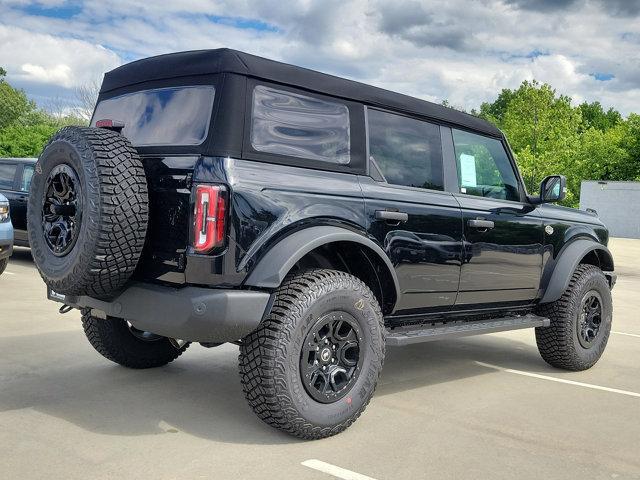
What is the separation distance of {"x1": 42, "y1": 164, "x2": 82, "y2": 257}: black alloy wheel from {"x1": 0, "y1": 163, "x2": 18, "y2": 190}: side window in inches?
326

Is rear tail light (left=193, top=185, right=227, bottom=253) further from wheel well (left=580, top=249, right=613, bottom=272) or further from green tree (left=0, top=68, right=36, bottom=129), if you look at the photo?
green tree (left=0, top=68, right=36, bottom=129)

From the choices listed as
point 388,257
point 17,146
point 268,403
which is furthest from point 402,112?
point 17,146

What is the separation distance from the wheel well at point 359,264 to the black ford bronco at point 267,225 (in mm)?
12

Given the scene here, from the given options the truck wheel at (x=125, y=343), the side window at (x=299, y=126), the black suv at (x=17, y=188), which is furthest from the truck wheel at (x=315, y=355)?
the black suv at (x=17, y=188)

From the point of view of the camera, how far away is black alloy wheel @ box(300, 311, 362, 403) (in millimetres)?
3643

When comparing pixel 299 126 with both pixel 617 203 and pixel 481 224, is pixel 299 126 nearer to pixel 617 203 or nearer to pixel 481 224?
pixel 481 224

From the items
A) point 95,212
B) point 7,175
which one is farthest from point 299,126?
point 7,175

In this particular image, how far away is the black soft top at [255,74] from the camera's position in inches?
146

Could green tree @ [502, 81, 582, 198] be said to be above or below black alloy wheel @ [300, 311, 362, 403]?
above

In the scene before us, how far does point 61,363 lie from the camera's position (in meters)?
5.07

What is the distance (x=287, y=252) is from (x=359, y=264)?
769 millimetres

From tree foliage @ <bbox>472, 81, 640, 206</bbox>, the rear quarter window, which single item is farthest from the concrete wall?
the rear quarter window

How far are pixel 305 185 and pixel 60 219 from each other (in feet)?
4.40

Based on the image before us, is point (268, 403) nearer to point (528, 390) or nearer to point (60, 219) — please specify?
point (60, 219)
